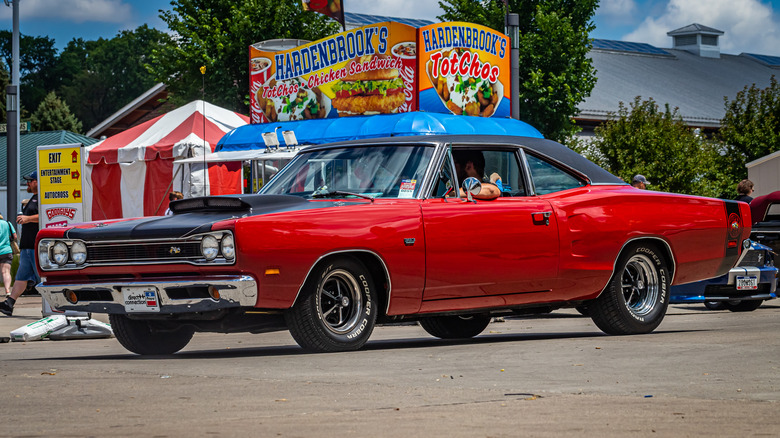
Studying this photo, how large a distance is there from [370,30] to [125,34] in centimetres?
9589

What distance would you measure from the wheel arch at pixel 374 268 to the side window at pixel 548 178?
1793 millimetres

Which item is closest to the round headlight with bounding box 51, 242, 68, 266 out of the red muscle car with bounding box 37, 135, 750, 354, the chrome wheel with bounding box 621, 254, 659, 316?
the red muscle car with bounding box 37, 135, 750, 354

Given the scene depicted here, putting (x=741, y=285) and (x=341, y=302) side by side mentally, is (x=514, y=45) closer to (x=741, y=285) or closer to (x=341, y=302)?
(x=741, y=285)

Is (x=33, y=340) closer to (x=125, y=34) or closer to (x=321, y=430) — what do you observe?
(x=321, y=430)

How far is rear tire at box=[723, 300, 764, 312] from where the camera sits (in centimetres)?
1538

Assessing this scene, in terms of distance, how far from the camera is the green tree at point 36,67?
10600cm

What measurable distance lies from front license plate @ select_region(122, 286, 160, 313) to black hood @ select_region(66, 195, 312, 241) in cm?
35

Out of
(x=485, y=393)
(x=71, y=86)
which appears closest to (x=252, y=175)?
(x=485, y=393)

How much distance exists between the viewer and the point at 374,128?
66.6 ft

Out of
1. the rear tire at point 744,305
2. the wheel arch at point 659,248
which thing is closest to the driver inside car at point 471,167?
the wheel arch at point 659,248

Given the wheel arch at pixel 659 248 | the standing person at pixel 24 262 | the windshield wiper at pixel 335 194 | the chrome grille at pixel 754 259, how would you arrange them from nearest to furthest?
the windshield wiper at pixel 335 194 < the wheel arch at pixel 659 248 < the chrome grille at pixel 754 259 < the standing person at pixel 24 262

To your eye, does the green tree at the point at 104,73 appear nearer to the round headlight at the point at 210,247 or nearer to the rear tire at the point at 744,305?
the rear tire at the point at 744,305

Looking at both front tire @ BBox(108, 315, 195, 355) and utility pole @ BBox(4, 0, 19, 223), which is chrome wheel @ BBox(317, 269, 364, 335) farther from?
utility pole @ BBox(4, 0, 19, 223)

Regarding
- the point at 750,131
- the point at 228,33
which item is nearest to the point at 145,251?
the point at 228,33
